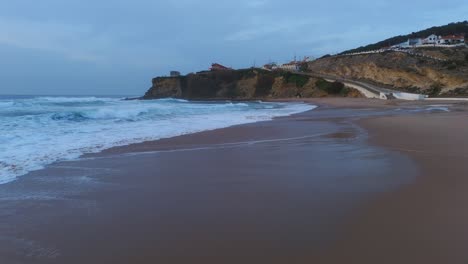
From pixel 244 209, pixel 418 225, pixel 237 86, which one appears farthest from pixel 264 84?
pixel 418 225

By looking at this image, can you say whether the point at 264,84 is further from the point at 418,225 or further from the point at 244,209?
the point at 418,225

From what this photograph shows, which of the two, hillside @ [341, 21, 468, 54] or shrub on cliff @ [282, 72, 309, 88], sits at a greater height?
hillside @ [341, 21, 468, 54]

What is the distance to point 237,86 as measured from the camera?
69.4 metres

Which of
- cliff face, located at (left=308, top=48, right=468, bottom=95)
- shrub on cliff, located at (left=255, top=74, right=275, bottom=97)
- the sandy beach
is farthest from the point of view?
shrub on cliff, located at (left=255, top=74, right=275, bottom=97)

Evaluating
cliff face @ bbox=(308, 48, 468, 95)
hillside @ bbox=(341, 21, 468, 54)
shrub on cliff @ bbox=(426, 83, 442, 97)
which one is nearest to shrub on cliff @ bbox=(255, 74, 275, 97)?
cliff face @ bbox=(308, 48, 468, 95)

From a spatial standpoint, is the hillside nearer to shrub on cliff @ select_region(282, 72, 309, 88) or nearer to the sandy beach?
shrub on cliff @ select_region(282, 72, 309, 88)

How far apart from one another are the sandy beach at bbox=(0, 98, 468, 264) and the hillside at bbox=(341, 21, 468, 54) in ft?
276

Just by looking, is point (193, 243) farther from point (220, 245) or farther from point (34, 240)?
point (34, 240)

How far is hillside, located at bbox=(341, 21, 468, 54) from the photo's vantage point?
86.2m

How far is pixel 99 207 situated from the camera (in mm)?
4387

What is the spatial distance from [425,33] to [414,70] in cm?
5139

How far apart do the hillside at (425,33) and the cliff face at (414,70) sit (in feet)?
92.8

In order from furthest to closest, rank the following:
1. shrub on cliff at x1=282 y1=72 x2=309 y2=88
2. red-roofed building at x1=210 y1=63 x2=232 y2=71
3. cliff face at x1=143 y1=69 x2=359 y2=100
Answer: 1. red-roofed building at x1=210 y1=63 x2=232 y2=71
2. cliff face at x1=143 y1=69 x2=359 y2=100
3. shrub on cliff at x1=282 y1=72 x2=309 y2=88

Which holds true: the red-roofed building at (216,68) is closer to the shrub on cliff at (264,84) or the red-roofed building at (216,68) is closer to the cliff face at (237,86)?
the cliff face at (237,86)
